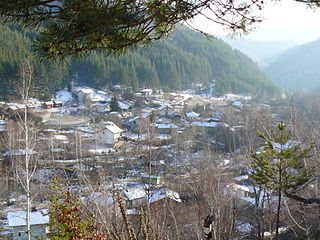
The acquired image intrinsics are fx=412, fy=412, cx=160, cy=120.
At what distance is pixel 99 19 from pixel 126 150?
72.7 ft

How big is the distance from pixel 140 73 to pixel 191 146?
21.2 metres

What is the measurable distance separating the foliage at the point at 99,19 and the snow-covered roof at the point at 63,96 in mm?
34038

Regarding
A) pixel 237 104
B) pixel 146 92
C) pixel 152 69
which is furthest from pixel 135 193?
pixel 152 69

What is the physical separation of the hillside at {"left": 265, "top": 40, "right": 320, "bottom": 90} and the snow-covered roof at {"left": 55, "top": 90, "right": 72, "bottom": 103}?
4702 cm

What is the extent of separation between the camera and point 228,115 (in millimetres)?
34281

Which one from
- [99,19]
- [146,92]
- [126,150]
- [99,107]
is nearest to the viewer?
[99,19]

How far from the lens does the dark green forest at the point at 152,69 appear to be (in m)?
30.6

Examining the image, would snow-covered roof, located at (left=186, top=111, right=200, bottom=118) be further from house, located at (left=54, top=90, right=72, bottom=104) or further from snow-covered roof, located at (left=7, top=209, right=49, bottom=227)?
snow-covered roof, located at (left=7, top=209, right=49, bottom=227)

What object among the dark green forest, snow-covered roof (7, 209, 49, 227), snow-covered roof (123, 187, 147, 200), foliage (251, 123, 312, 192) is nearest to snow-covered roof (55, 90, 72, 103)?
the dark green forest

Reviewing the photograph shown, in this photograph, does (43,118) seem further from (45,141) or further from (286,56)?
(286,56)

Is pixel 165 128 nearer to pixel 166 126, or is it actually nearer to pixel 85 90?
pixel 166 126

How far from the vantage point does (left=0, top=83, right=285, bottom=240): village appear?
12180 millimetres

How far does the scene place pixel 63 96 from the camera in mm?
36594

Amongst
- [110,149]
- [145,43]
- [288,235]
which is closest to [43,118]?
Answer: [110,149]
